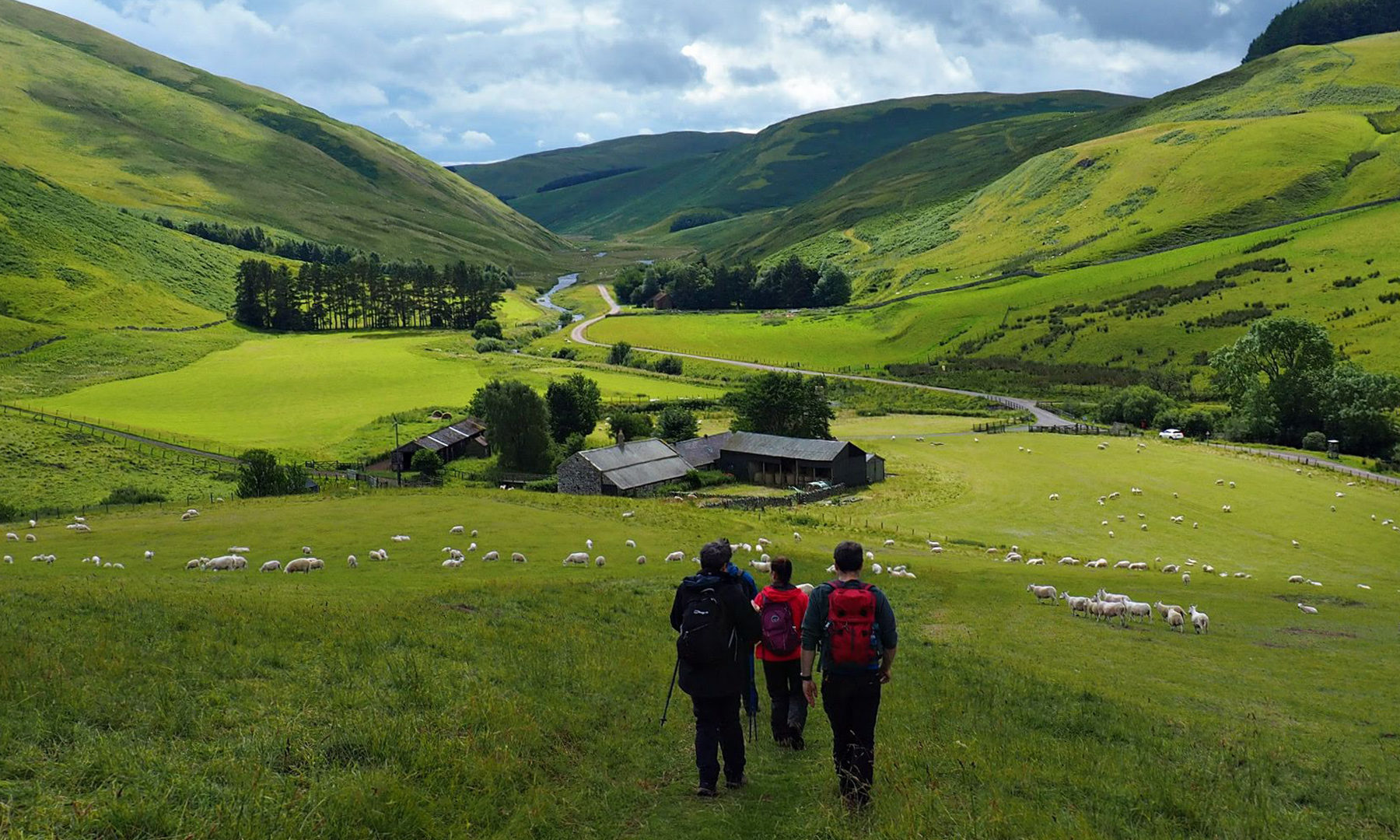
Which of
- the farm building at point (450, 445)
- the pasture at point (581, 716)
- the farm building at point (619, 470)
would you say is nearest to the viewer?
the pasture at point (581, 716)

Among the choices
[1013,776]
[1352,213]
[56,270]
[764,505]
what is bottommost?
[764,505]

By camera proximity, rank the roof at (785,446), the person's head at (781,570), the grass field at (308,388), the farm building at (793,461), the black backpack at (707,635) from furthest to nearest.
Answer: the grass field at (308,388) → the roof at (785,446) → the farm building at (793,461) → the person's head at (781,570) → the black backpack at (707,635)

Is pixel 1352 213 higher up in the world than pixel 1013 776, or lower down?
higher up

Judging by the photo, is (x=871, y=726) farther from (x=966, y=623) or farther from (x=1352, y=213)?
(x=1352, y=213)

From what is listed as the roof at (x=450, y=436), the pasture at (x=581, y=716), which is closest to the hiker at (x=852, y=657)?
the pasture at (x=581, y=716)

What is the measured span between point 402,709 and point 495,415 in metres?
75.9

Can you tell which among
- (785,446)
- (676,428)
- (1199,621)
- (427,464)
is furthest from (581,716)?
(676,428)

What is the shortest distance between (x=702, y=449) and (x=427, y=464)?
27.7 m

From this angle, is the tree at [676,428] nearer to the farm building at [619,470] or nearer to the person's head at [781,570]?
the farm building at [619,470]

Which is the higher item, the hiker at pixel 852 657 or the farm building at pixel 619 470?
the hiker at pixel 852 657

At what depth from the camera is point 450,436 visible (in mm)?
92750

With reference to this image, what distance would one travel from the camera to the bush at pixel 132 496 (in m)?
64.1

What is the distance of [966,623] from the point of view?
2700 centimetres

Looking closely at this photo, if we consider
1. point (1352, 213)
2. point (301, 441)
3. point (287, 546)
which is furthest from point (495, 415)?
point (1352, 213)
